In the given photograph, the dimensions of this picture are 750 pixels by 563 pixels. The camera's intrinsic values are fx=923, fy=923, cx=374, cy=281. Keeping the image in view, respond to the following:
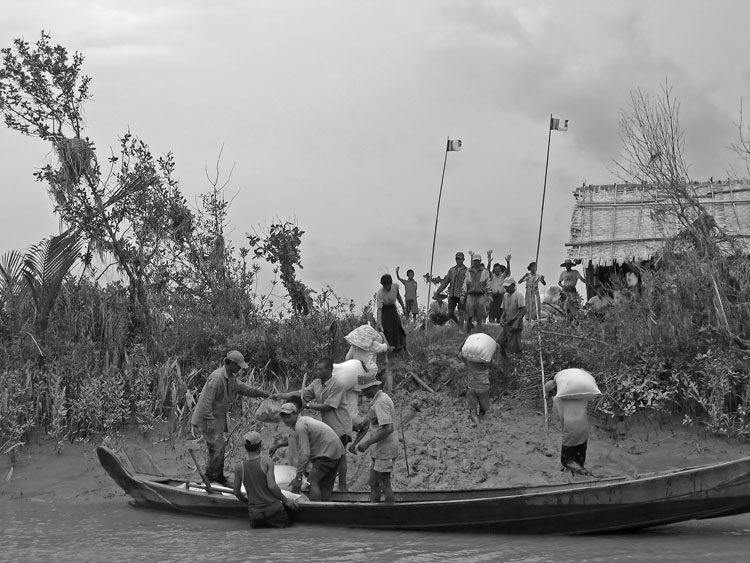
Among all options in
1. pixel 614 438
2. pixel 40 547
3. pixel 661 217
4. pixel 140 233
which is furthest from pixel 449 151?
pixel 40 547

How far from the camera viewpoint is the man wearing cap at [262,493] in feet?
31.0

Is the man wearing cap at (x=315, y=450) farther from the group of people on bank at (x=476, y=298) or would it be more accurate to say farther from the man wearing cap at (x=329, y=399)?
the group of people on bank at (x=476, y=298)

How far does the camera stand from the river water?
27.8 ft

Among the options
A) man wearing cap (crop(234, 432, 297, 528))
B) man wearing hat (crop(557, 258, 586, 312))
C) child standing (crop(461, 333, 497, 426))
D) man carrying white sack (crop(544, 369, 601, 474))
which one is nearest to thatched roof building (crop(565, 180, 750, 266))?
man wearing hat (crop(557, 258, 586, 312))

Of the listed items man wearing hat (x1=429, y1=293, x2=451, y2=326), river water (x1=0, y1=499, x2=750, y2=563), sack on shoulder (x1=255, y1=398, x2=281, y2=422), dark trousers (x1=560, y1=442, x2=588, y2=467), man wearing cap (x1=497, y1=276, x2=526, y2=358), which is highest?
man wearing hat (x1=429, y1=293, x2=451, y2=326)

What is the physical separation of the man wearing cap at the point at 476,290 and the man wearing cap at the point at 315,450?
615 centimetres

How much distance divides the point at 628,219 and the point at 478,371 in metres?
7.11

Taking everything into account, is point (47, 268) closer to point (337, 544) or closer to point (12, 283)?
point (12, 283)

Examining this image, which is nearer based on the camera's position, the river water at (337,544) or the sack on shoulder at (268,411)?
the river water at (337,544)

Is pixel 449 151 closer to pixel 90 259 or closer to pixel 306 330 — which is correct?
pixel 306 330

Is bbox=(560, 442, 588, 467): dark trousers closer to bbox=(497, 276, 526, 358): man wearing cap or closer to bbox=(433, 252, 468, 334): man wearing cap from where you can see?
bbox=(497, 276, 526, 358): man wearing cap

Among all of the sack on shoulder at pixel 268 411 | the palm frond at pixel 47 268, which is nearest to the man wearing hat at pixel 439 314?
the sack on shoulder at pixel 268 411

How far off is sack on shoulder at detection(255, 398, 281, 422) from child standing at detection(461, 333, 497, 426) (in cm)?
288

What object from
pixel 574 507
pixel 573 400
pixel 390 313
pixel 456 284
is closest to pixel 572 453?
pixel 573 400
